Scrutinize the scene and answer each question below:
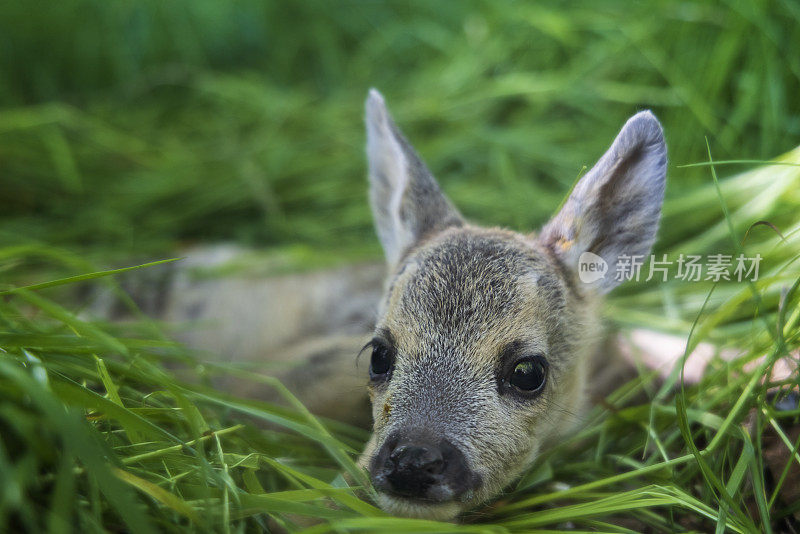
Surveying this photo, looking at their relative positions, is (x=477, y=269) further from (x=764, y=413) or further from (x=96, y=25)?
(x=96, y=25)

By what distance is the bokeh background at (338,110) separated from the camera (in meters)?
3.95

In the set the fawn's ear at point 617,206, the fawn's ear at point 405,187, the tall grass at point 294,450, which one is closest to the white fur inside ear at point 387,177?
the fawn's ear at point 405,187

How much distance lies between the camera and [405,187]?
2969mm

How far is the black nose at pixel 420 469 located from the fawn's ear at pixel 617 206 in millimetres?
1075

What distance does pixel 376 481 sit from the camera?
1940mm

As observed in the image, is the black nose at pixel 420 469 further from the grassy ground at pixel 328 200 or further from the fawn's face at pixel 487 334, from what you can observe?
the grassy ground at pixel 328 200

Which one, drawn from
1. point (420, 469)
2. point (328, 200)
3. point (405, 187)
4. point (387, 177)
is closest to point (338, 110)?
point (328, 200)

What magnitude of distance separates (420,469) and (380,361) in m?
0.58

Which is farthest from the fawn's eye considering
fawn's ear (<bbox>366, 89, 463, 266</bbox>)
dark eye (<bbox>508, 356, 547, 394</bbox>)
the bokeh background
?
the bokeh background

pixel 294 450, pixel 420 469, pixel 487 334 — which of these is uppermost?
pixel 487 334

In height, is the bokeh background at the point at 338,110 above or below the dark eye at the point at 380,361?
above

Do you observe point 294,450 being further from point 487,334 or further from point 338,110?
point 338,110

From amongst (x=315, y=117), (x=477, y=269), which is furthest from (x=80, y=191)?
(x=477, y=269)

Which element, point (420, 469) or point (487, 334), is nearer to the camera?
point (420, 469)
